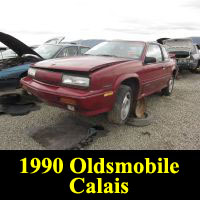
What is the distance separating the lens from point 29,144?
288 cm

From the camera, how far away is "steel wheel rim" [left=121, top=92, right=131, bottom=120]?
343 cm

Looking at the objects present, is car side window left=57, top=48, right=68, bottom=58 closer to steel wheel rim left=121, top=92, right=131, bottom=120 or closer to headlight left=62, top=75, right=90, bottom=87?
steel wheel rim left=121, top=92, right=131, bottom=120

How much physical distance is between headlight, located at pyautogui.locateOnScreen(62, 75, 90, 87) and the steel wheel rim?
2.89 feet

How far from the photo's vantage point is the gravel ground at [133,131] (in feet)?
9.87

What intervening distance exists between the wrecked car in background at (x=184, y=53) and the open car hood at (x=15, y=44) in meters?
6.45

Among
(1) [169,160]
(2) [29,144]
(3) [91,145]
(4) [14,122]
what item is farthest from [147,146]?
(4) [14,122]

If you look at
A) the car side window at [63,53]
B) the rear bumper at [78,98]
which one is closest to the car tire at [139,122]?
the rear bumper at [78,98]

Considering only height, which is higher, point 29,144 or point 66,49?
point 66,49

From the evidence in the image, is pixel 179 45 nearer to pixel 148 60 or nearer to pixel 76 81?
pixel 148 60

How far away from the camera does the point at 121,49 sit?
413 centimetres

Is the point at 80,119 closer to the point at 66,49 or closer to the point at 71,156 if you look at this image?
the point at 71,156

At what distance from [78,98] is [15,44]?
10.0 ft

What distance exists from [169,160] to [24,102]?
3.14 meters

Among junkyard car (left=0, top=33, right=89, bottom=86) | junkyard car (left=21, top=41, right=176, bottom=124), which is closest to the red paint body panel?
junkyard car (left=21, top=41, right=176, bottom=124)
